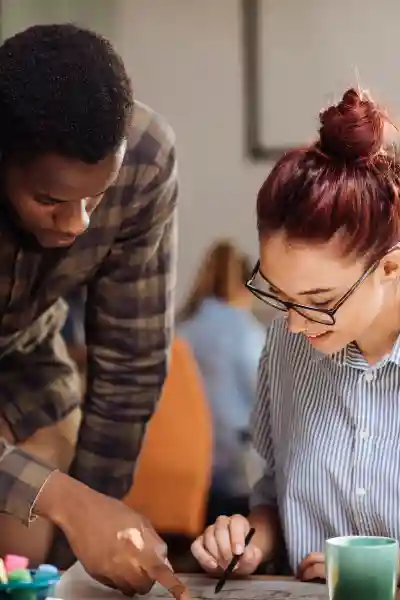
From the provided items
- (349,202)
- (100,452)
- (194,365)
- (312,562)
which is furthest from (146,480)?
(349,202)

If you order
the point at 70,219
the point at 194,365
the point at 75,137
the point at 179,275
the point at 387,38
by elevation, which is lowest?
the point at 194,365

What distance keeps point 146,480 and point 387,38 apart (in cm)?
86

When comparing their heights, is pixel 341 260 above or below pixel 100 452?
above

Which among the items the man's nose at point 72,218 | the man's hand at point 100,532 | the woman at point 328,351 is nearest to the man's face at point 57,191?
the man's nose at point 72,218

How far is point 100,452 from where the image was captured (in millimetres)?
1659

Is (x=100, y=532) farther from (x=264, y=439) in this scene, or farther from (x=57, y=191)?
(x=57, y=191)

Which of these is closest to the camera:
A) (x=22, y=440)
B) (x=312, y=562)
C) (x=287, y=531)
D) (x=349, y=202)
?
(x=349, y=202)

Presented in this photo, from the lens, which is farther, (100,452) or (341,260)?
(100,452)

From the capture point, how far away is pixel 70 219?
1.34 metres

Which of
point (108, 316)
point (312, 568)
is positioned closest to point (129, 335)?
point (108, 316)

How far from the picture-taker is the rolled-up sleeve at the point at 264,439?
1430mm

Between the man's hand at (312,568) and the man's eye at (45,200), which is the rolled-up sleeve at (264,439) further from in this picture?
the man's eye at (45,200)

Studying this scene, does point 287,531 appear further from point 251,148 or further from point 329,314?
point 251,148

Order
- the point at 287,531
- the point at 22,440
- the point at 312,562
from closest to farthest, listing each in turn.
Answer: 1. the point at 312,562
2. the point at 287,531
3. the point at 22,440
